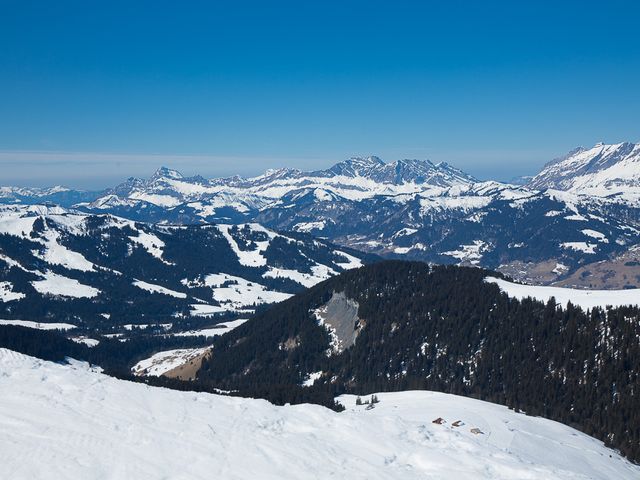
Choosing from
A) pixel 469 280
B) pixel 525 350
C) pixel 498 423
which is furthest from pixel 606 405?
pixel 469 280

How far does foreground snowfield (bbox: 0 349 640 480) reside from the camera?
185 ft

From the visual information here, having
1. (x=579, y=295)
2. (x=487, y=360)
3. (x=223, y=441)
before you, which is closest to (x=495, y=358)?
(x=487, y=360)

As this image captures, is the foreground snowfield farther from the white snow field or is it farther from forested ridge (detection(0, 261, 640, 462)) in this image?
the white snow field

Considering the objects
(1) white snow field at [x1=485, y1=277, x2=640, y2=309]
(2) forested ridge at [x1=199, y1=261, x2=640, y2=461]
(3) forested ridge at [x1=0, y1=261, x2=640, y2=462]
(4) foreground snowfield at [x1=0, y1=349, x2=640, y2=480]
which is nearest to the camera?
(4) foreground snowfield at [x1=0, y1=349, x2=640, y2=480]

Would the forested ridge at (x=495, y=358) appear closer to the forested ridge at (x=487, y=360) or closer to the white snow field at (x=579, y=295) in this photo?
the forested ridge at (x=487, y=360)

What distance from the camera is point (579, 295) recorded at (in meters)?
166

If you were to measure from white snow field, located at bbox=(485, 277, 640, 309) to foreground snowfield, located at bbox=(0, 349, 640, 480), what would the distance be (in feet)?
251

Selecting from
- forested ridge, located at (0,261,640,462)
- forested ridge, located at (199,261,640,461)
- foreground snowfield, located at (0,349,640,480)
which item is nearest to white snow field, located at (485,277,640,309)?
forested ridge, located at (0,261,640,462)

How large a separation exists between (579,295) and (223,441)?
13285 cm

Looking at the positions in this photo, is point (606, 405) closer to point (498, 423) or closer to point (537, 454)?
point (498, 423)

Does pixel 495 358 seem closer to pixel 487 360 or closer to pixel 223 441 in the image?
pixel 487 360

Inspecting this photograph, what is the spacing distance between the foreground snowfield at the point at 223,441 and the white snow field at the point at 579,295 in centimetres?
7661

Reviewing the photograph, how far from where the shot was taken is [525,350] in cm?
14612

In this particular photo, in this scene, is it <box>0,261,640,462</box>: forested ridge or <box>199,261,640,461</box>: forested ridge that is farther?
<box>199,261,640,461</box>: forested ridge
